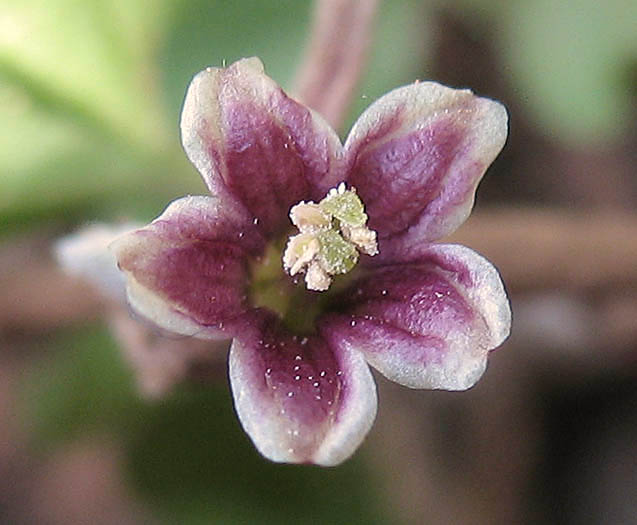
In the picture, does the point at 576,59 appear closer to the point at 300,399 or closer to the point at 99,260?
the point at 99,260

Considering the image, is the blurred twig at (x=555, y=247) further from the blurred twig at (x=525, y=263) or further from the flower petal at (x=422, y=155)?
the flower petal at (x=422, y=155)

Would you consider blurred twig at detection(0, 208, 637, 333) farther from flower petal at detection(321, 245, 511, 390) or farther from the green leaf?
flower petal at detection(321, 245, 511, 390)

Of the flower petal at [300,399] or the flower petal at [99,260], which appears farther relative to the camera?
the flower petal at [99,260]

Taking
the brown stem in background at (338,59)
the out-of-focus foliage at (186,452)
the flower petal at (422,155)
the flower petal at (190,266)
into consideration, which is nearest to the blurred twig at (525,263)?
the out-of-focus foliage at (186,452)

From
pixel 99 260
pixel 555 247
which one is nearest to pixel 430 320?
pixel 99 260

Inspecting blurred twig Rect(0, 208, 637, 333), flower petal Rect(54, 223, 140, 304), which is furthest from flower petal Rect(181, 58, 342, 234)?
blurred twig Rect(0, 208, 637, 333)

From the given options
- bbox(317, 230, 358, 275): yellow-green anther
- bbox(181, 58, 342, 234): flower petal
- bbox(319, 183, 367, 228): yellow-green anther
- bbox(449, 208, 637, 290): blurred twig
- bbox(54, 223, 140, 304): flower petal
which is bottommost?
bbox(449, 208, 637, 290): blurred twig

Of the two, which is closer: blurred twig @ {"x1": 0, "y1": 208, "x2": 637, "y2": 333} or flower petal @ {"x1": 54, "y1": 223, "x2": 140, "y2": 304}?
flower petal @ {"x1": 54, "y1": 223, "x2": 140, "y2": 304}
